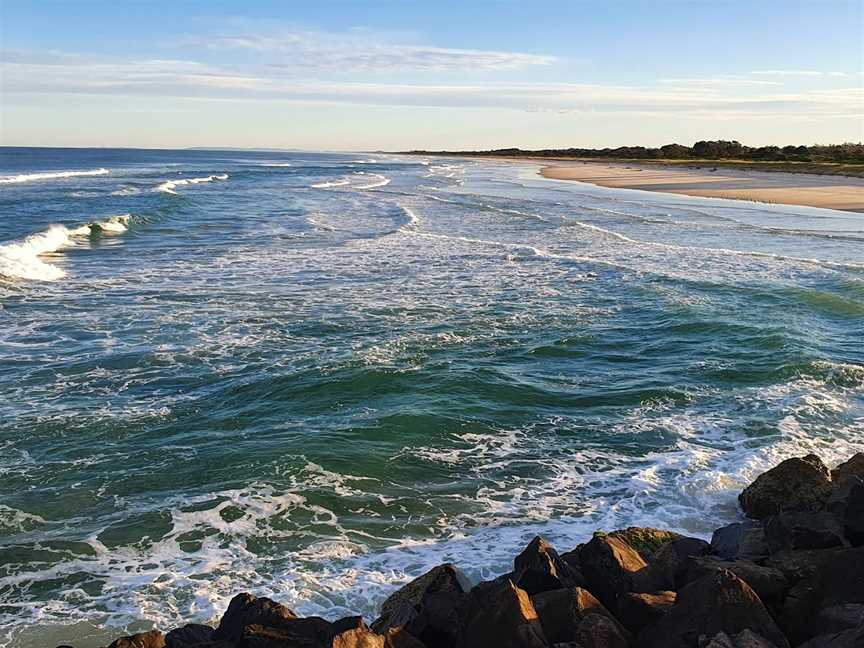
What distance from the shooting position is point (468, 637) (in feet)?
15.9

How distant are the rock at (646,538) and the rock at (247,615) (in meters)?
2.77

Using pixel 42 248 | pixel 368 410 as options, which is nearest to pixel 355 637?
pixel 368 410

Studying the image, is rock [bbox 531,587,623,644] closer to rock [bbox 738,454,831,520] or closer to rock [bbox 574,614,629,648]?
rock [bbox 574,614,629,648]

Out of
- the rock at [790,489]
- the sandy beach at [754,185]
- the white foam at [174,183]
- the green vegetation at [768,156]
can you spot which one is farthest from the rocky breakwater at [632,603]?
the green vegetation at [768,156]

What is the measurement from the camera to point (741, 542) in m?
6.52

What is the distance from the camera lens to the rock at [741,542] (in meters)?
6.32

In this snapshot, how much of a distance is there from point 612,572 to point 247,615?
98.5 inches

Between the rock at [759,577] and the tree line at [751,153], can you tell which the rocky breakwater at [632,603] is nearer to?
the rock at [759,577]

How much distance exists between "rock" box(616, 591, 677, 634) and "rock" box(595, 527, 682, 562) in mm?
1058

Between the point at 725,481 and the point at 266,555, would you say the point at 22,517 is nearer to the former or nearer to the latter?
the point at 266,555

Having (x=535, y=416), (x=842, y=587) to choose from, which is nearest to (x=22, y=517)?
(x=535, y=416)

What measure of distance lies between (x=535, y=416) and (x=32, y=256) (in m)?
18.6

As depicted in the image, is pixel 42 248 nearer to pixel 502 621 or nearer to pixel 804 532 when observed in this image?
pixel 502 621

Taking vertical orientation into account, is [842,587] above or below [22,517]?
above
